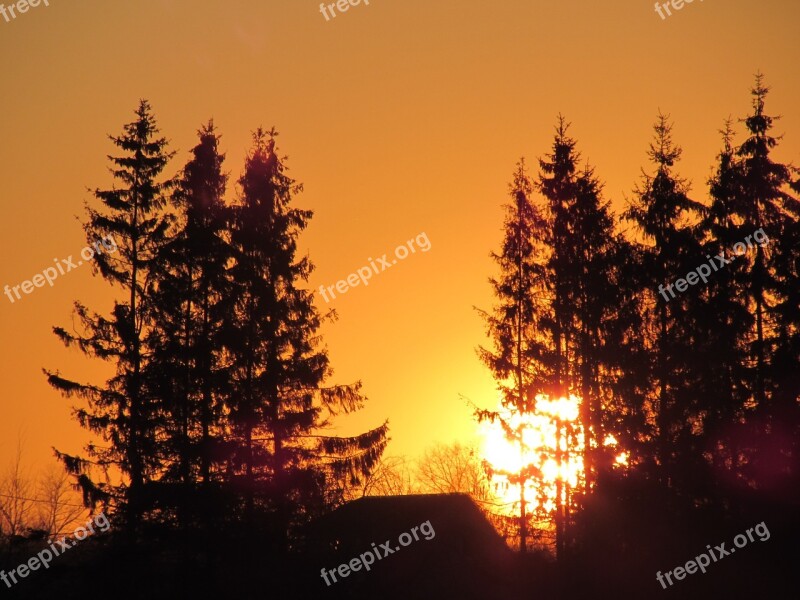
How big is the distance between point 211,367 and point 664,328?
55.8 feet

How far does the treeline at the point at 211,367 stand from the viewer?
3070 centimetres

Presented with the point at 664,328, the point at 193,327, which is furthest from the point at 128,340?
the point at 664,328

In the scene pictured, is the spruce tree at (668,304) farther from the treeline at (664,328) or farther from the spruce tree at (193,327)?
the spruce tree at (193,327)

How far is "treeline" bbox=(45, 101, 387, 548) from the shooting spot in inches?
1209

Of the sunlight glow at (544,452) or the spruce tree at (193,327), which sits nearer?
the spruce tree at (193,327)

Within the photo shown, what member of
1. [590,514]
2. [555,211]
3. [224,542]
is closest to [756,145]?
[555,211]

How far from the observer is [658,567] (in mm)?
33312

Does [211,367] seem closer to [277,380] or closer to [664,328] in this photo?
[277,380]

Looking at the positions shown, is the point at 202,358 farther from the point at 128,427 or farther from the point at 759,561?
the point at 759,561

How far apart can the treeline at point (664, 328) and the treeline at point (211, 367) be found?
7210 mm

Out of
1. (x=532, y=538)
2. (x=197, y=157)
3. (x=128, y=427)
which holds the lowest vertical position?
(x=532, y=538)

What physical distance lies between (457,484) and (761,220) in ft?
132

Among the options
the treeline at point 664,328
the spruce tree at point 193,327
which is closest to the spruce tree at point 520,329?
the treeline at point 664,328

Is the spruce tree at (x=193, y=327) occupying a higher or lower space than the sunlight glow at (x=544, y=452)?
higher
